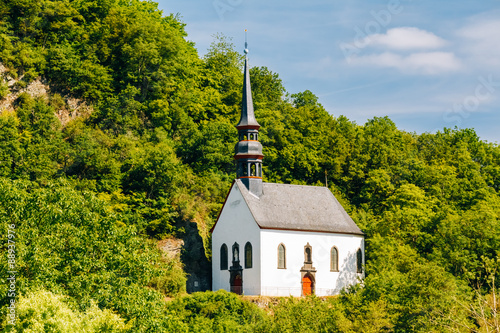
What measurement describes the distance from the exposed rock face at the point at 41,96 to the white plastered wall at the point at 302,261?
23277mm

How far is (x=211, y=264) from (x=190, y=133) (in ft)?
46.1

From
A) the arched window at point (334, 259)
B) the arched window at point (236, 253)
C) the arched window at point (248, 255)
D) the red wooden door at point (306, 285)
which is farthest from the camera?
the arched window at point (334, 259)

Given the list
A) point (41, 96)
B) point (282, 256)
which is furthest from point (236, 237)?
point (41, 96)

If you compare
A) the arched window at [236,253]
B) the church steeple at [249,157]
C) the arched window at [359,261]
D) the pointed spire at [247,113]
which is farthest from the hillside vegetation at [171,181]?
the pointed spire at [247,113]

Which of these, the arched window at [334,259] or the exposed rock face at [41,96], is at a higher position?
the exposed rock face at [41,96]

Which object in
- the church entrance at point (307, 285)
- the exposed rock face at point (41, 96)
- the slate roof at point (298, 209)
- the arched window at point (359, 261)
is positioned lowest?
the church entrance at point (307, 285)

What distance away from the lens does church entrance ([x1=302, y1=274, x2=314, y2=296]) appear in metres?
60.5

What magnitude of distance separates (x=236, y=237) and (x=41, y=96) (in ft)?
72.7

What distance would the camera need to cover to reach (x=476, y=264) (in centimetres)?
5441

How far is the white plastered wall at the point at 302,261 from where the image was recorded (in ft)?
195

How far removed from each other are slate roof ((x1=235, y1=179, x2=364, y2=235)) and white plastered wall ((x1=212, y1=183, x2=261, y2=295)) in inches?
26.3

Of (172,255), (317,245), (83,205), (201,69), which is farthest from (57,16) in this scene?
(83,205)

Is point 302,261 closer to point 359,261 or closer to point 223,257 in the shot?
point 359,261

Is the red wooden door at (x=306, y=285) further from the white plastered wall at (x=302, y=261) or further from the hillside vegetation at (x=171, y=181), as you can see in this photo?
the hillside vegetation at (x=171, y=181)
